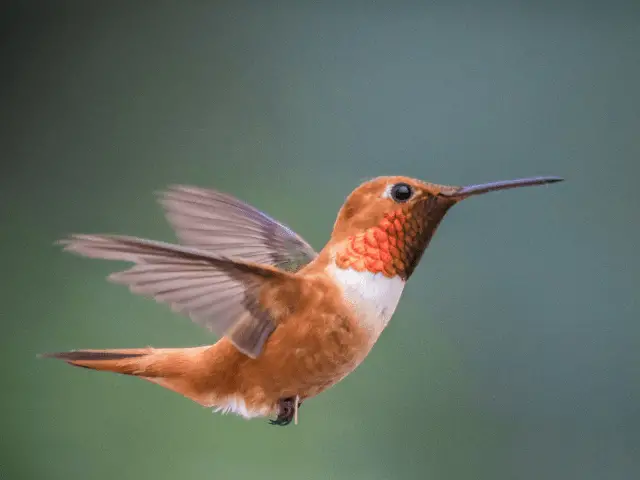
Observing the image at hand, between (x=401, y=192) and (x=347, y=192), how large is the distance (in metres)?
0.65

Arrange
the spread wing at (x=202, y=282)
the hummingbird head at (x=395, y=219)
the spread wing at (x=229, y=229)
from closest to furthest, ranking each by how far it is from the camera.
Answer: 1. the spread wing at (x=202, y=282)
2. the hummingbird head at (x=395, y=219)
3. the spread wing at (x=229, y=229)

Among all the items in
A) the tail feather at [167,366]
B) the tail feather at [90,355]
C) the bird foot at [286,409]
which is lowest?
the bird foot at [286,409]

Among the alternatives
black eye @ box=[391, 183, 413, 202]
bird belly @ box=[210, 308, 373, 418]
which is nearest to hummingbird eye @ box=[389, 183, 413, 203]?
black eye @ box=[391, 183, 413, 202]

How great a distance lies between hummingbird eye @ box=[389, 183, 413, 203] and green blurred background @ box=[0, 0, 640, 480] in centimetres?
61

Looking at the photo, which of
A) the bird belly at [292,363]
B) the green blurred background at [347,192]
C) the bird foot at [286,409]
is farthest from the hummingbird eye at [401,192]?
the green blurred background at [347,192]

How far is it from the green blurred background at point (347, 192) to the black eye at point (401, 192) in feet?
2.02

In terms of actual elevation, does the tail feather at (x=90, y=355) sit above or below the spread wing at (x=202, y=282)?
below

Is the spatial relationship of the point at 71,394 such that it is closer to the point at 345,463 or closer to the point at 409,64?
the point at 345,463

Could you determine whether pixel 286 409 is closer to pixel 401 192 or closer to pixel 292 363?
pixel 292 363

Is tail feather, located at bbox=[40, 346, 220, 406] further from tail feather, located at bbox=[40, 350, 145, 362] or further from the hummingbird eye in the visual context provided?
the hummingbird eye

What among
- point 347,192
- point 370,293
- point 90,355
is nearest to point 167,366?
point 90,355

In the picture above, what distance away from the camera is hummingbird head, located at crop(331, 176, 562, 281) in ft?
1.90

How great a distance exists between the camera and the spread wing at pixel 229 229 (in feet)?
2.35

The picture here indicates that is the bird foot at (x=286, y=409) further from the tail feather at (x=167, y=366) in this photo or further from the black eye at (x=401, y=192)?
the black eye at (x=401, y=192)
